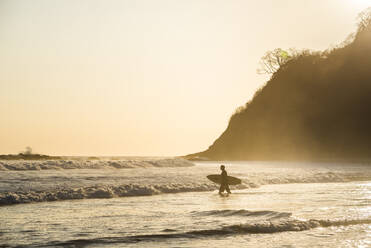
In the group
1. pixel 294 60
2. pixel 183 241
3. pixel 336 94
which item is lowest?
pixel 183 241

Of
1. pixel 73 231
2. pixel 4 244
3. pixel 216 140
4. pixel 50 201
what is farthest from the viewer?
pixel 216 140

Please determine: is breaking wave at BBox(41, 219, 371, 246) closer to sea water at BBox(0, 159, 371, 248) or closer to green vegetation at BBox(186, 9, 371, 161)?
sea water at BBox(0, 159, 371, 248)

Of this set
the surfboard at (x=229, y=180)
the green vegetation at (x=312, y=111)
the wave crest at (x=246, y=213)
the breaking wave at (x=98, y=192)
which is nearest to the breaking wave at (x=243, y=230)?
the wave crest at (x=246, y=213)

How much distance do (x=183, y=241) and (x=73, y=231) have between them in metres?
3.49

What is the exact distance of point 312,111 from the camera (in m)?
97.3

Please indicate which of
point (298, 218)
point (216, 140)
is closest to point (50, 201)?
point (298, 218)

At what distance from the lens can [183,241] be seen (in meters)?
12.9

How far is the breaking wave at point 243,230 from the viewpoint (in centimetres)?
1285

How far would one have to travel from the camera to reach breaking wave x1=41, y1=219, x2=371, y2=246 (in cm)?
1285

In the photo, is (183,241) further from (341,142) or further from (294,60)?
(294,60)

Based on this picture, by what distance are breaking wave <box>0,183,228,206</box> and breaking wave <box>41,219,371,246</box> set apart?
1055cm

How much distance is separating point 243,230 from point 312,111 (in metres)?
86.5

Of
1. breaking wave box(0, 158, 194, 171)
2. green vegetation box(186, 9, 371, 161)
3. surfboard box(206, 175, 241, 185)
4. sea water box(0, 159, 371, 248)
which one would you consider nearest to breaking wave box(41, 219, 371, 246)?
sea water box(0, 159, 371, 248)

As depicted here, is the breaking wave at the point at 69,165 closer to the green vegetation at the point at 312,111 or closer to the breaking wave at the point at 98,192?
the breaking wave at the point at 98,192
